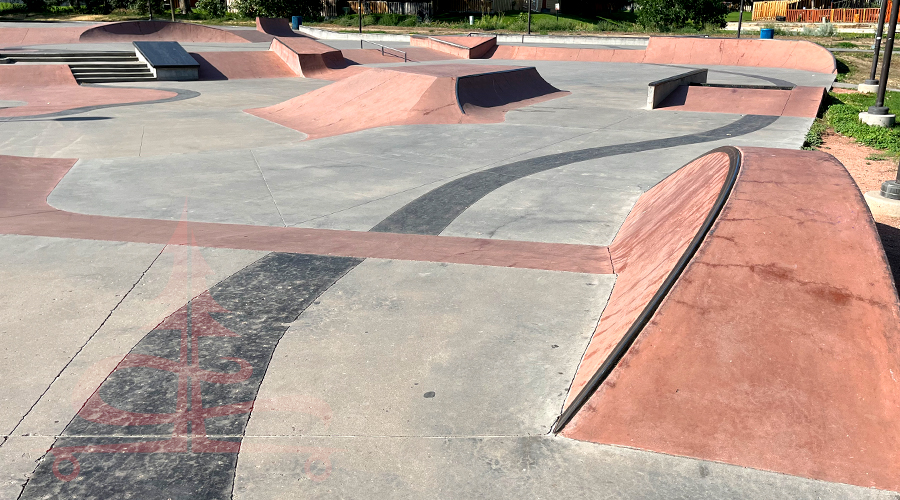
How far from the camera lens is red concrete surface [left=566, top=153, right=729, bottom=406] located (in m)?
4.62

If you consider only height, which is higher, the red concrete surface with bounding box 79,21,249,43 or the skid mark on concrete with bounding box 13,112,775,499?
the red concrete surface with bounding box 79,21,249,43

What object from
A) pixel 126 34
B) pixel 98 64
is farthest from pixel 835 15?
pixel 98 64

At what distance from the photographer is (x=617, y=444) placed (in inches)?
146

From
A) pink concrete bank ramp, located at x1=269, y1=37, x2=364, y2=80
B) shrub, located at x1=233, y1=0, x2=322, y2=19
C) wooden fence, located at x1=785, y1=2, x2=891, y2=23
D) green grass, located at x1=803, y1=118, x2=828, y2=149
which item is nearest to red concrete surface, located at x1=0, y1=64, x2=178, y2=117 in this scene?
pink concrete bank ramp, located at x1=269, y1=37, x2=364, y2=80

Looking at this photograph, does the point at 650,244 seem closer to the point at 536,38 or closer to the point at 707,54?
the point at 707,54

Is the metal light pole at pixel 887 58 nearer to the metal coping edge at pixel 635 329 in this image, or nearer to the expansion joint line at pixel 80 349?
the metal coping edge at pixel 635 329

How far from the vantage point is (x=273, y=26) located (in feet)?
132

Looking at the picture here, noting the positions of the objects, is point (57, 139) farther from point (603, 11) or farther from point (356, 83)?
point (603, 11)

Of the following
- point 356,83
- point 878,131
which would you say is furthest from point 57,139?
point 878,131

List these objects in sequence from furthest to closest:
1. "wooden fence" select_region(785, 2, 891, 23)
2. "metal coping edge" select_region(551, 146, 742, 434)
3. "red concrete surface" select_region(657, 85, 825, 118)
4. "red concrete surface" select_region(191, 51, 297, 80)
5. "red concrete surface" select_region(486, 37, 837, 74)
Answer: "wooden fence" select_region(785, 2, 891, 23) → "red concrete surface" select_region(486, 37, 837, 74) → "red concrete surface" select_region(191, 51, 297, 80) → "red concrete surface" select_region(657, 85, 825, 118) → "metal coping edge" select_region(551, 146, 742, 434)

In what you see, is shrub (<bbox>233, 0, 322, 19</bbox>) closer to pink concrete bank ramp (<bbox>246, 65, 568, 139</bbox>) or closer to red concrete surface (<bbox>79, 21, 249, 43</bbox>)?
red concrete surface (<bbox>79, 21, 249, 43</bbox>)

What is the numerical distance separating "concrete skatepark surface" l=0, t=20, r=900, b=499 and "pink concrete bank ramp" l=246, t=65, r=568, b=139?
19.0 feet

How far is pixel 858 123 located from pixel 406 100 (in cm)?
1023

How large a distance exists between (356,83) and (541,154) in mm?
7891
